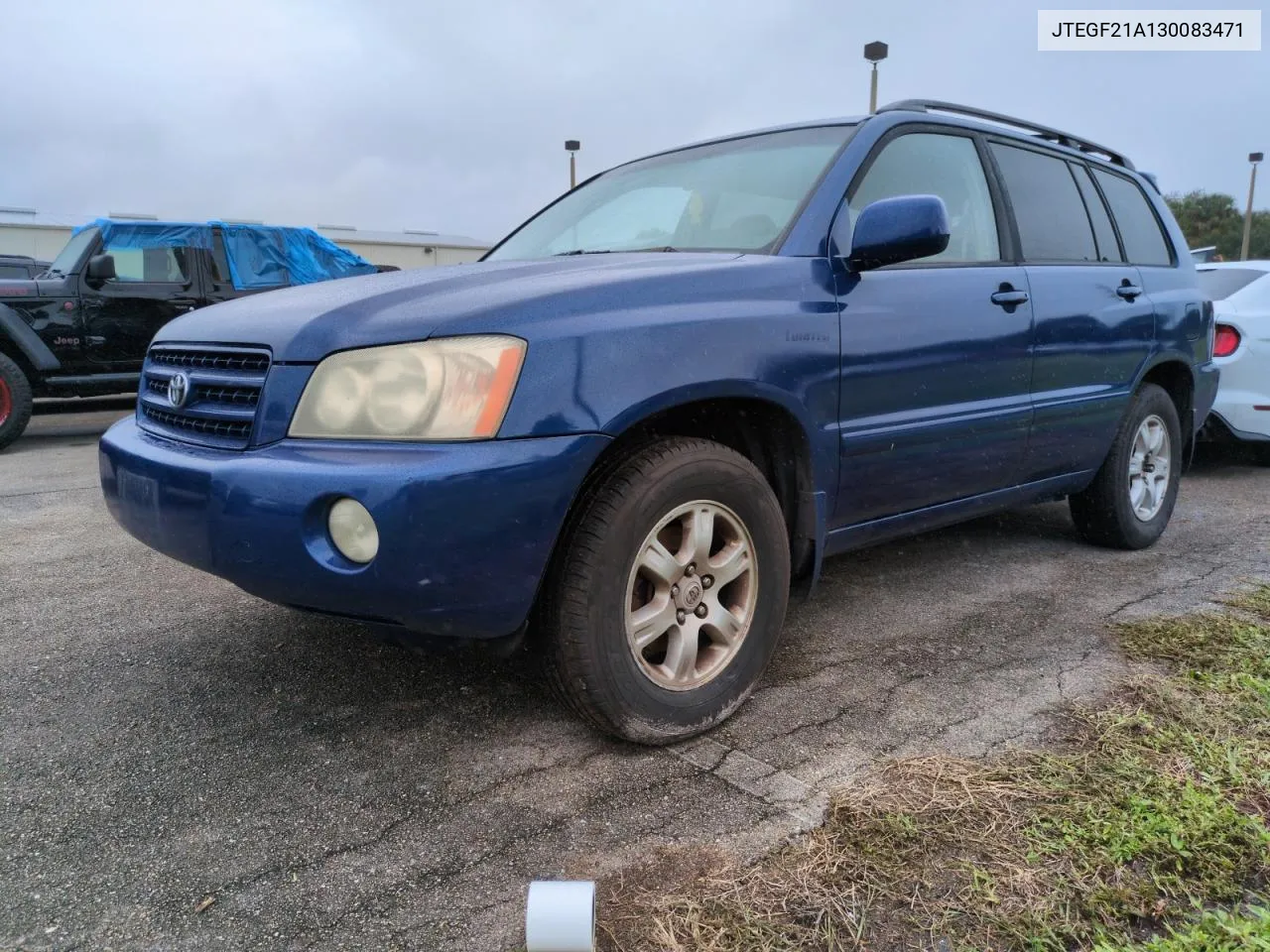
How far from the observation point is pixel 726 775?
2143mm

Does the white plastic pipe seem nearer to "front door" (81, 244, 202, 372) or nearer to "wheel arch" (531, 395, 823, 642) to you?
"wheel arch" (531, 395, 823, 642)

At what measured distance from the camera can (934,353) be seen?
2850mm

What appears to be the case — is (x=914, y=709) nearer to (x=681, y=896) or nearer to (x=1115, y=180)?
(x=681, y=896)

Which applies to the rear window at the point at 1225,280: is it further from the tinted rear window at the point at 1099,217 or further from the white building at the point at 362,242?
the white building at the point at 362,242

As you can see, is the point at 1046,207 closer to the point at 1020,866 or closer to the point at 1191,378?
the point at 1191,378

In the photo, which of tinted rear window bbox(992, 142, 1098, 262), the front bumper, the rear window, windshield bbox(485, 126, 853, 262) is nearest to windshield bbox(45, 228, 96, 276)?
windshield bbox(485, 126, 853, 262)

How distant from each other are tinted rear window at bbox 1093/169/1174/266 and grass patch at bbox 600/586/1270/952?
256 centimetres

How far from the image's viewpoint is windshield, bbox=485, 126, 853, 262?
2809 millimetres

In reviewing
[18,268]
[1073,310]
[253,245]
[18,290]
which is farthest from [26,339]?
[18,268]

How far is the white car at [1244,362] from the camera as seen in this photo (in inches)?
221

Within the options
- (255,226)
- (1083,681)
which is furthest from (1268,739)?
(255,226)

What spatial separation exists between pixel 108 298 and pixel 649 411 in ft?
25.1

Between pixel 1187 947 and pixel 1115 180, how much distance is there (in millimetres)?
3703

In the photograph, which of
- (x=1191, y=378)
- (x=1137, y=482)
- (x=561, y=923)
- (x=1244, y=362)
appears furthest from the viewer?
(x=1244, y=362)
